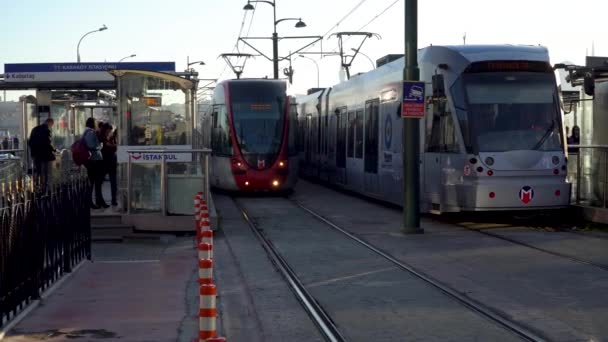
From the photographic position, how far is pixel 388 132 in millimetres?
22297

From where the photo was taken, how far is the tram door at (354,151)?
2585 centimetres

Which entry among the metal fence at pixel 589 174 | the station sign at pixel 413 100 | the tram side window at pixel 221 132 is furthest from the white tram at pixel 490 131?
the tram side window at pixel 221 132

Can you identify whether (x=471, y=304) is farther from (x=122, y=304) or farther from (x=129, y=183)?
(x=129, y=183)

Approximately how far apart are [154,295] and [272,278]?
192 centimetres

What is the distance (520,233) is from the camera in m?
17.6

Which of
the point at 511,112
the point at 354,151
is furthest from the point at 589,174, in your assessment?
the point at 354,151

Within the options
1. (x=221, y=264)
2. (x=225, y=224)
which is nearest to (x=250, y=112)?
(x=225, y=224)

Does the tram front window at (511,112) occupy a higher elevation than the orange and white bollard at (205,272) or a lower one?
higher

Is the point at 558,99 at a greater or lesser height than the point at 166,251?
greater

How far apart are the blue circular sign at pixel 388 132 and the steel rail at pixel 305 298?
6.04 meters

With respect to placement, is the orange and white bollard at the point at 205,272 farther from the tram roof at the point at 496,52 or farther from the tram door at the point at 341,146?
the tram door at the point at 341,146

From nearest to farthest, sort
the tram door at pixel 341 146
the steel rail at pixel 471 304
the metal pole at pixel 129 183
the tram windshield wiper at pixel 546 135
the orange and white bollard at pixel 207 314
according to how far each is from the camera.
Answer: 1. the orange and white bollard at pixel 207 314
2. the steel rail at pixel 471 304
3. the metal pole at pixel 129 183
4. the tram windshield wiper at pixel 546 135
5. the tram door at pixel 341 146

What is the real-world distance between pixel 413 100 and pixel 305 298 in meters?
7.07

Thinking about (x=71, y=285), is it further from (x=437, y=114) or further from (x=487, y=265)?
(x=437, y=114)
